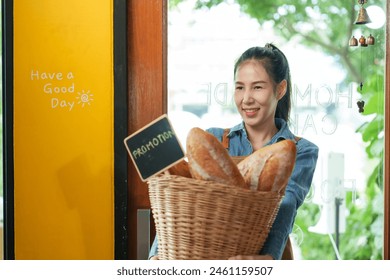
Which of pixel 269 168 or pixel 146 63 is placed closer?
pixel 269 168

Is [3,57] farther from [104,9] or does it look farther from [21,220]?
[21,220]

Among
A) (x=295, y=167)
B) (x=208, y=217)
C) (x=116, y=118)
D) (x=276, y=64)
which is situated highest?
(x=276, y=64)

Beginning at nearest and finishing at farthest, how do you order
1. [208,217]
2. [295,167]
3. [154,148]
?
1. [208,217]
2. [154,148]
3. [295,167]

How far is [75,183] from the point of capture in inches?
81.5

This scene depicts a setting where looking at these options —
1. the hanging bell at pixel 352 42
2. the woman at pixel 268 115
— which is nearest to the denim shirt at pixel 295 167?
the woman at pixel 268 115

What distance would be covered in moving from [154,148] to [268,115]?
42 centimetres

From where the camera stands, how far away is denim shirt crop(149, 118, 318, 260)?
2.00m

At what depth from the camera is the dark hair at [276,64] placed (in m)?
2.02

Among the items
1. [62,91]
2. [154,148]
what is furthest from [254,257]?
[62,91]

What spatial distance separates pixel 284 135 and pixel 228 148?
0.63ft

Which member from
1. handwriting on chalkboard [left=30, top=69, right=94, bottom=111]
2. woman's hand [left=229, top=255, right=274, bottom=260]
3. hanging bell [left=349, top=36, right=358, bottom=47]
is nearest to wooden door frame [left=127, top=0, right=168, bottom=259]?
handwriting on chalkboard [left=30, top=69, right=94, bottom=111]

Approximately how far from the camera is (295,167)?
201cm

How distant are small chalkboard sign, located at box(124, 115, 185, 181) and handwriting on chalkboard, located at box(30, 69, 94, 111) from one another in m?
0.26

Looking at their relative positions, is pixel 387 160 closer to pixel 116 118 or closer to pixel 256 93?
pixel 256 93
